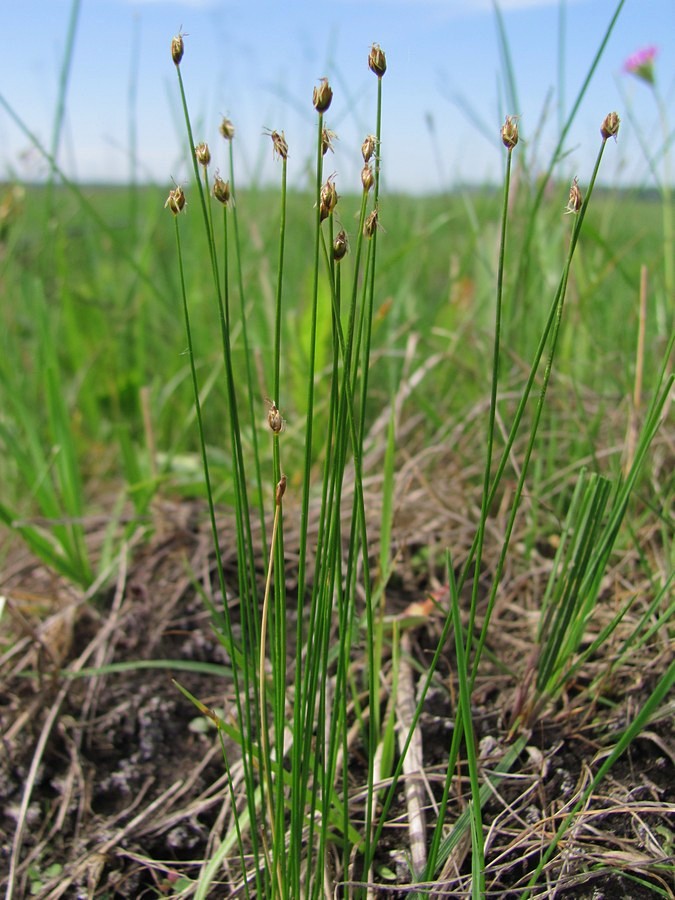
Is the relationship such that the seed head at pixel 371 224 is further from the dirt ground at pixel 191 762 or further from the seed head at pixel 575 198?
the dirt ground at pixel 191 762

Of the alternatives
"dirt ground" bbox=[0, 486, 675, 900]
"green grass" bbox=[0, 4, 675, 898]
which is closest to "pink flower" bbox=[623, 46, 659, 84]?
"green grass" bbox=[0, 4, 675, 898]

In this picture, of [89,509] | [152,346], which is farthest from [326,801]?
[152,346]

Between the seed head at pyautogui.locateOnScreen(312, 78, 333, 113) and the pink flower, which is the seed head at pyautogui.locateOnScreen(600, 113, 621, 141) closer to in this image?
the seed head at pyautogui.locateOnScreen(312, 78, 333, 113)

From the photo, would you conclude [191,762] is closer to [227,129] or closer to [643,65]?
[227,129]

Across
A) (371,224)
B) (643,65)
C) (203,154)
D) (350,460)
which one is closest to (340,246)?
(371,224)

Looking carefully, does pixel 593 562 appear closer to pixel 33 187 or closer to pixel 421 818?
pixel 421 818

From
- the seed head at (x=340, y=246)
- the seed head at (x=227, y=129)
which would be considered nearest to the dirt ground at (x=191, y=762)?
the seed head at (x=340, y=246)
